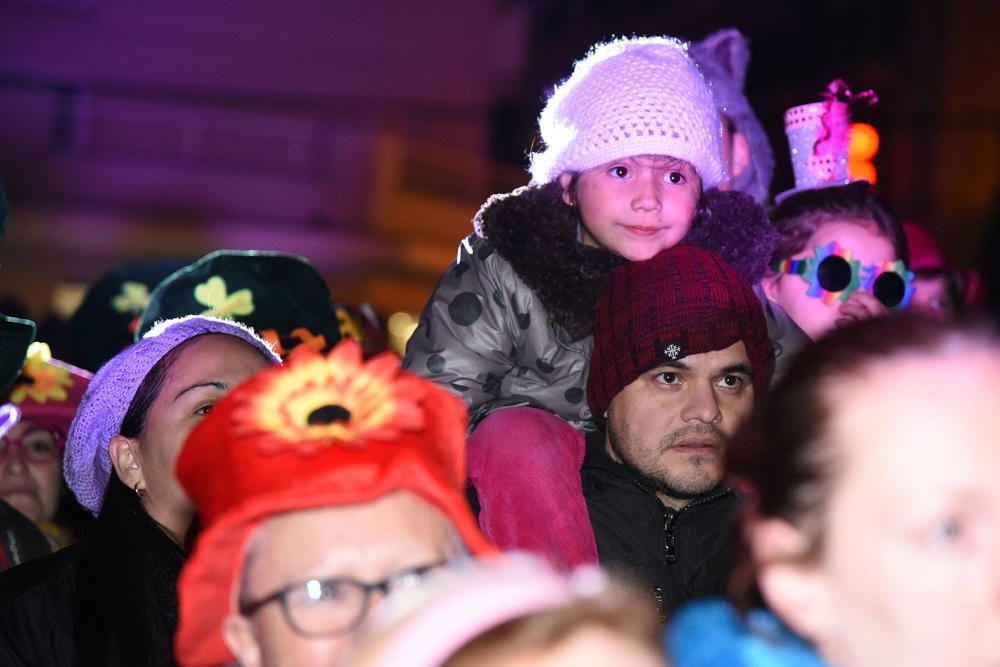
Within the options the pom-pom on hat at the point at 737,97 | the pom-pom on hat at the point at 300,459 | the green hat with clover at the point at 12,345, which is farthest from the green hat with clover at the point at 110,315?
the pom-pom on hat at the point at 300,459

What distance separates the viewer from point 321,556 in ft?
6.43

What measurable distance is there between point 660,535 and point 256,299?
1568 mm

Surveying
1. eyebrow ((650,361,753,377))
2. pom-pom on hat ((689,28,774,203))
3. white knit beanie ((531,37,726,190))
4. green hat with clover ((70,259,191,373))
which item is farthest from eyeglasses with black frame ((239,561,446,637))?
pom-pom on hat ((689,28,774,203))

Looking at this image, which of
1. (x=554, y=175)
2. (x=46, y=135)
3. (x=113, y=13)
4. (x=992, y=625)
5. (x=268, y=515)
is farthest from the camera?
(x=113, y=13)

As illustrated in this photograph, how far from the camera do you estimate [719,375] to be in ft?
10.5

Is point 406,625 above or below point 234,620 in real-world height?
above

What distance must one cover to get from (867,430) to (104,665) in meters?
1.86

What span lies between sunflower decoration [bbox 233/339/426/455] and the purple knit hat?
1244mm

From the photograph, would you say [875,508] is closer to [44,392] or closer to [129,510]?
[129,510]

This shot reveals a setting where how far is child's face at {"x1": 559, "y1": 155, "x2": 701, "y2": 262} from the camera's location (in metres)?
3.58

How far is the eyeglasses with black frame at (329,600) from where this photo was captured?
76.6 inches

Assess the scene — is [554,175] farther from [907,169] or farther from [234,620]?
[907,169]

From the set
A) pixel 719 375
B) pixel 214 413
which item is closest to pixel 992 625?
pixel 214 413

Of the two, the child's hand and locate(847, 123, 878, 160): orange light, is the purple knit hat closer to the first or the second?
the child's hand
